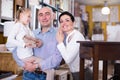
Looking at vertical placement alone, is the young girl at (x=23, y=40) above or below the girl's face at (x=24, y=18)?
below

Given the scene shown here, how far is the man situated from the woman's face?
0.27 ft

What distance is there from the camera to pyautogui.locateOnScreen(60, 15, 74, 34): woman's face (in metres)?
1.54

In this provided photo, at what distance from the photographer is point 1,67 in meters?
2.73

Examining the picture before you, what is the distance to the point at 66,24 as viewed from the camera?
156 cm

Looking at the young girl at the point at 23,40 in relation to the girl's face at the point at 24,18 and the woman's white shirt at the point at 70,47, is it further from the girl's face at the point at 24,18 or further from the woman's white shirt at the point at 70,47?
the woman's white shirt at the point at 70,47

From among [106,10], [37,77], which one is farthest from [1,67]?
[106,10]

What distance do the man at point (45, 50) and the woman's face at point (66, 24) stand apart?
8cm

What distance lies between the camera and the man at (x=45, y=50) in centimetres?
152

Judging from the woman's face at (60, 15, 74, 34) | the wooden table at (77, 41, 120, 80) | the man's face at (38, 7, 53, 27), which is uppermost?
the man's face at (38, 7, 53, 27)

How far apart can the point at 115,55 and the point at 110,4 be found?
8062 mm

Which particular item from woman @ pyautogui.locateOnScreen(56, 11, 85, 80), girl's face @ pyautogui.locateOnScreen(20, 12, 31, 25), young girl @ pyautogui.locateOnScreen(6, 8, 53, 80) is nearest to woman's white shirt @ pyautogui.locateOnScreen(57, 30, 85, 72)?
woman @ pyautogui.locateOnScreen(56, 11, 85, 80)

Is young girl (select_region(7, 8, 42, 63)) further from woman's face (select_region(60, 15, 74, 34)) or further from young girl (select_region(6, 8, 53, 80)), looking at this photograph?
woman's face (select_region(60, 15, 74, 34))

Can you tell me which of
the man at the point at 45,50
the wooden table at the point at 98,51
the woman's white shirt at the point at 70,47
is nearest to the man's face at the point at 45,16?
the man at the point at 45,50

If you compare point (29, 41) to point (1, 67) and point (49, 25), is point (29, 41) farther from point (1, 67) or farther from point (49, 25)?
point (1, 67)
